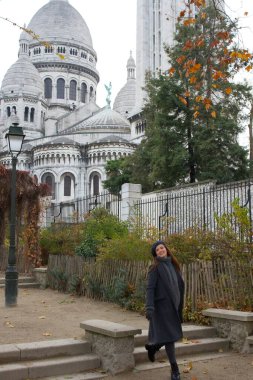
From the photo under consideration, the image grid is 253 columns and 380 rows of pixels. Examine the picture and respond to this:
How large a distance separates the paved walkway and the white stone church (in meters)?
35.4

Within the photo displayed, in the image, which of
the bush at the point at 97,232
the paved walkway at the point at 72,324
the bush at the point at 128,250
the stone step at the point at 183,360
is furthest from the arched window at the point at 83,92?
the stone step at the point at 183,360

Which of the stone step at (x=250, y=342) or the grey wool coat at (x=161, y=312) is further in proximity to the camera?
the stone step at (x=250, y=342)

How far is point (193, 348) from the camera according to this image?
6641 millimetres

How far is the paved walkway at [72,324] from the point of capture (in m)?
5.80

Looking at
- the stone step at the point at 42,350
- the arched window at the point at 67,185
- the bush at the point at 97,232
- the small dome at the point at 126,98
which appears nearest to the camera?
the stone step at the point at 42,350

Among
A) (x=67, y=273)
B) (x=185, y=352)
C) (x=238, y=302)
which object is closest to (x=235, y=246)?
(x=238, y=302)

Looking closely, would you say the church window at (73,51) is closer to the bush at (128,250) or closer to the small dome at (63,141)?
the small dome at (63,141)

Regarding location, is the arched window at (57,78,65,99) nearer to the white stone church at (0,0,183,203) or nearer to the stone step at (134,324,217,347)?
the white stone church at (0,0,183,203)

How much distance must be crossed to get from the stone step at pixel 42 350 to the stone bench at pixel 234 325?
210cm

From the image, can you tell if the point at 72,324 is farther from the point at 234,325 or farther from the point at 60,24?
the point at 60,24


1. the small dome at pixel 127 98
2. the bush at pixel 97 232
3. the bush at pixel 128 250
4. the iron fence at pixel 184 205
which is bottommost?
the bush at pixel 128 250

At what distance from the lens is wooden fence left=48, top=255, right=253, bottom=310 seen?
25.0 ft

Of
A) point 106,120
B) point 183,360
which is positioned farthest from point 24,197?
point 106,120

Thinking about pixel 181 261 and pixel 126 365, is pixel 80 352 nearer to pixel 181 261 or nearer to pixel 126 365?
pixel 126 365
